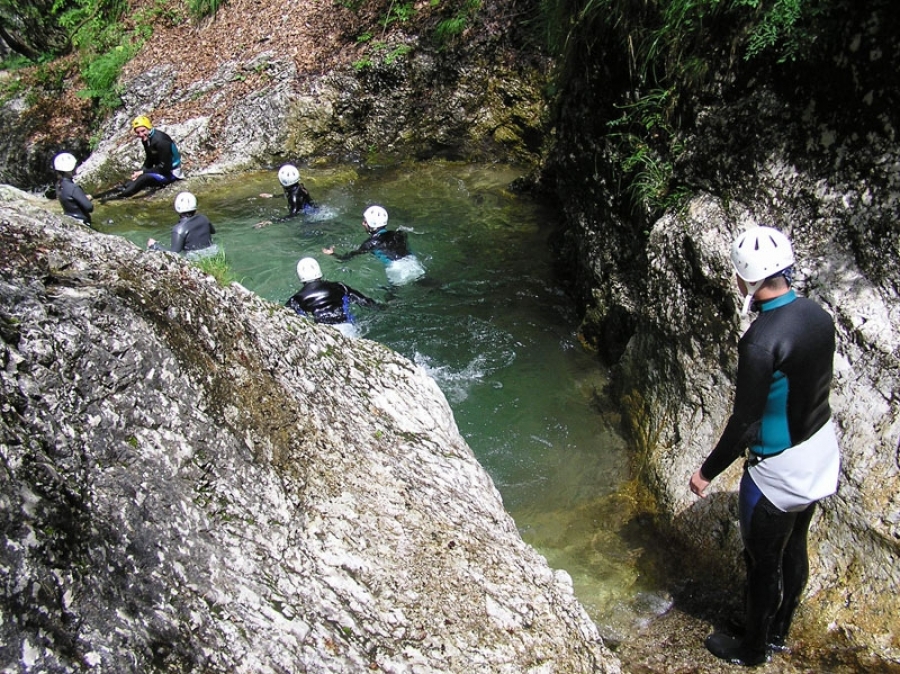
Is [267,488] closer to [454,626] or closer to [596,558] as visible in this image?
[454,626]

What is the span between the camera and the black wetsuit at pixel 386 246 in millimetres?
9578

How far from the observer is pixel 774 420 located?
120 inches

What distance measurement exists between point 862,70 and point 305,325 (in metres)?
4.18

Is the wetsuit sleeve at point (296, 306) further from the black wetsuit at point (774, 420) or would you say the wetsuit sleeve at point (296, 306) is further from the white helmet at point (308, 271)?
the black wetsuit at point (774, 420)

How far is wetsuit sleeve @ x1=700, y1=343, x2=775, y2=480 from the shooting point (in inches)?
114

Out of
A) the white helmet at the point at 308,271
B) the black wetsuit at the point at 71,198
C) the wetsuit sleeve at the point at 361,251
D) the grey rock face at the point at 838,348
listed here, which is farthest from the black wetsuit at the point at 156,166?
the grey rock face at the point at 838,348

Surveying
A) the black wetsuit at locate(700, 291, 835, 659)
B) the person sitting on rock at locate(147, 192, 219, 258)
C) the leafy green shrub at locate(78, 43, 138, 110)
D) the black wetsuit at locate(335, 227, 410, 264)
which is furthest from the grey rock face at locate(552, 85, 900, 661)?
the leafy green shrub at locate(78, 43, 138, 110)

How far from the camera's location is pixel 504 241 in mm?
10570

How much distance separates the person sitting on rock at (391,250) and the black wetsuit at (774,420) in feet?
22.4

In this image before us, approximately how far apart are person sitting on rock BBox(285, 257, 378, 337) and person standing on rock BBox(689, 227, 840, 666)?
5.08 metres

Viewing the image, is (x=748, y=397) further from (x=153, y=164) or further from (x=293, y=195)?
(x=153, y=164)

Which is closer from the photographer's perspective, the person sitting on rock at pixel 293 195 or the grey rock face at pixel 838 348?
the grey rock face at pixel 838 348

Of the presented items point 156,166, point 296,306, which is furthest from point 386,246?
point 156,166

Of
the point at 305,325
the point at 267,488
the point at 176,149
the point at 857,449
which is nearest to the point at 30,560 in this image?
the point at 267,488
